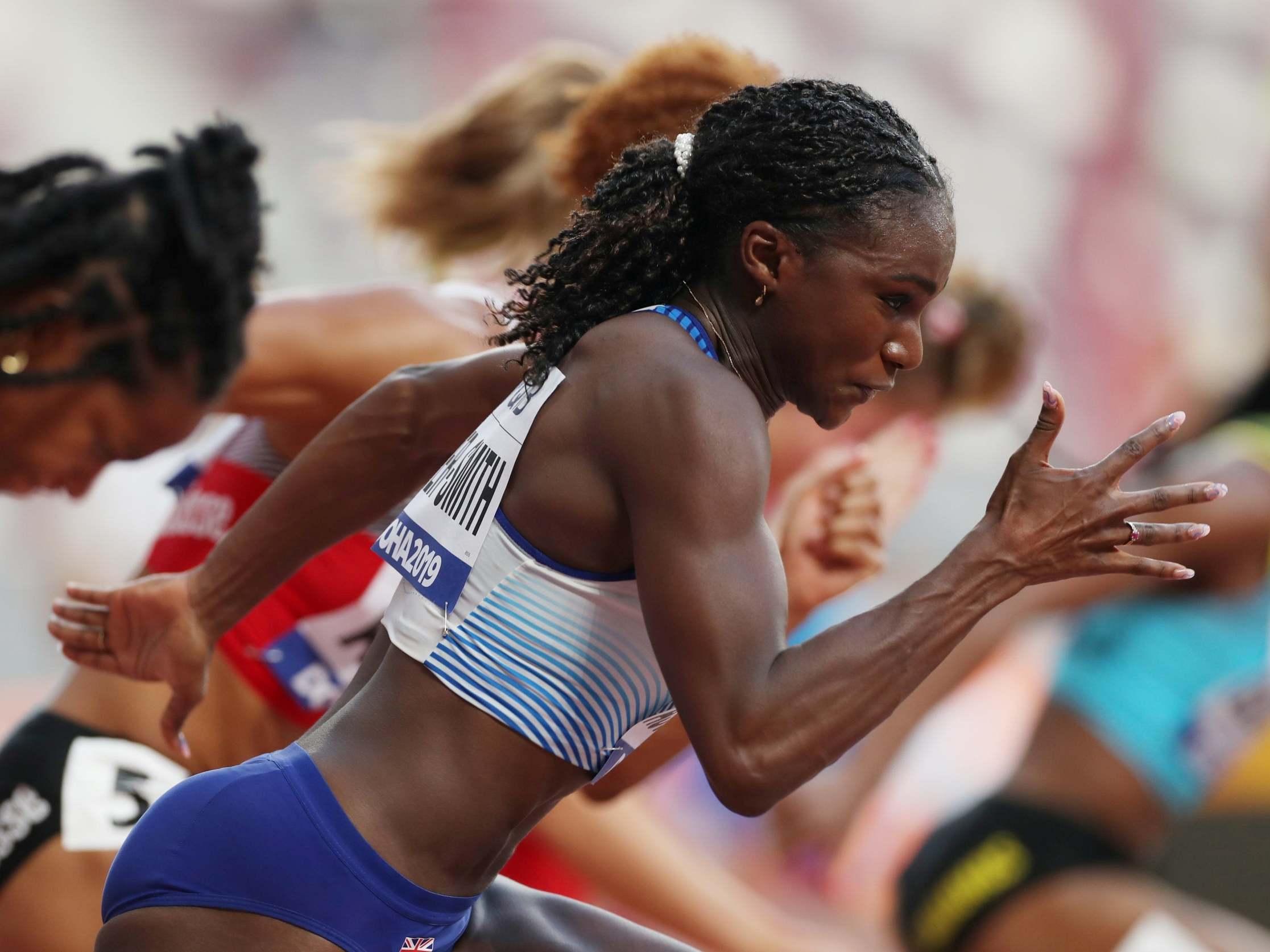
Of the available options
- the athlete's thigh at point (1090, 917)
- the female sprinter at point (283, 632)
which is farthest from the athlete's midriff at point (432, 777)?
the athlete's thigh at point (1090, 917)

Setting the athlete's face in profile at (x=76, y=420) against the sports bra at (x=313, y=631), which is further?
the sports bra at (x=313, y=631)

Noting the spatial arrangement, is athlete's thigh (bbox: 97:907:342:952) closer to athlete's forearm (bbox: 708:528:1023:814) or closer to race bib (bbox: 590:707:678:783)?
race bib (bbox: 590:707:678:783)

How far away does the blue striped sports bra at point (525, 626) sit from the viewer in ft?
5.41

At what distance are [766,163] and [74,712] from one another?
1665 millimetres

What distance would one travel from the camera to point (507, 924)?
1891mm

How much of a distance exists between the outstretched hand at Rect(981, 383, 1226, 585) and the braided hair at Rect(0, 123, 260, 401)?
147 centimetres

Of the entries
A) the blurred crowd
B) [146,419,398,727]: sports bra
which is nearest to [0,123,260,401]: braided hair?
[146,419,398,727]: sports bra

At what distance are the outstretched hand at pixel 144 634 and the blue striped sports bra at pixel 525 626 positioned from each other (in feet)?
1.92

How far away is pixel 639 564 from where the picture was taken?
60.4 inches

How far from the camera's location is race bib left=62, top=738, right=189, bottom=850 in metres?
2.52

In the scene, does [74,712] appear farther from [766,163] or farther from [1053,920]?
[1053,920]

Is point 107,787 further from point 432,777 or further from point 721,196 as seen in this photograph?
point 721,196

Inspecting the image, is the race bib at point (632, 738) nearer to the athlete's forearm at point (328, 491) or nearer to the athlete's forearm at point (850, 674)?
the athlete's forearm at point (850, 674)

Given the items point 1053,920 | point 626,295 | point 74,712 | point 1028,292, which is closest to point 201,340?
point 74,712
